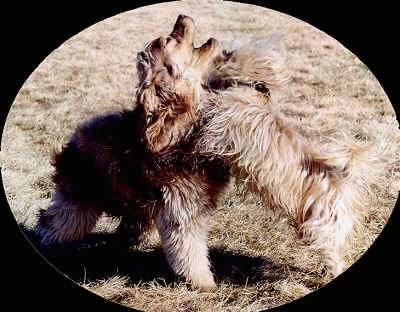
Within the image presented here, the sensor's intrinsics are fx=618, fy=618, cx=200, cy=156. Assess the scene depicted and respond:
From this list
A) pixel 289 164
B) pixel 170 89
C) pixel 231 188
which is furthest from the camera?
pixel 231 188

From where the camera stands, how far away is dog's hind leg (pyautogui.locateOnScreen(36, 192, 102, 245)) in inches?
198

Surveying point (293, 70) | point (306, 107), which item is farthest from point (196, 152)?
point (293, 70)

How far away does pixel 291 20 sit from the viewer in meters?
6.02

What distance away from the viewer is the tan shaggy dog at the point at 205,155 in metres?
4.17

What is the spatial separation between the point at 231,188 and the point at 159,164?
Result: 644 mm

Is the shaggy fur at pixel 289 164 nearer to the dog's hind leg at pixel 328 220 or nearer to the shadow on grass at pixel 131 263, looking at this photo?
the dog's hind leg at pixel 328 220

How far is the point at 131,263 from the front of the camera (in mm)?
5297

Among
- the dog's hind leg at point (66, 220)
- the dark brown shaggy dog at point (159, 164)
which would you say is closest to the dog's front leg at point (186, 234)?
the dark brown shaggy dog at point (159, 164)

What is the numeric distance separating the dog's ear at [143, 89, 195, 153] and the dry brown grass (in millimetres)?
762

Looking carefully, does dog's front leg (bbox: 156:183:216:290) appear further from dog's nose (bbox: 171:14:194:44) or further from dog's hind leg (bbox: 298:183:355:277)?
dog's nose (bbox: 171:14:194:44)

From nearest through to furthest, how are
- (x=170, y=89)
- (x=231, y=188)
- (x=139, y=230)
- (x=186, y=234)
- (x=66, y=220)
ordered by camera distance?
(x=170, y=89), (x=186, y=234), (x=231, y=188), (x=66, y=220), (x=139, y=230)

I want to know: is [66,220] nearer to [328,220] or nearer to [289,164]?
[289,164]

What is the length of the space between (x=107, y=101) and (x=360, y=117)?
291cm

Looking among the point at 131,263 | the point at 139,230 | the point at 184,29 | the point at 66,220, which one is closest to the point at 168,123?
the point at 184,29
